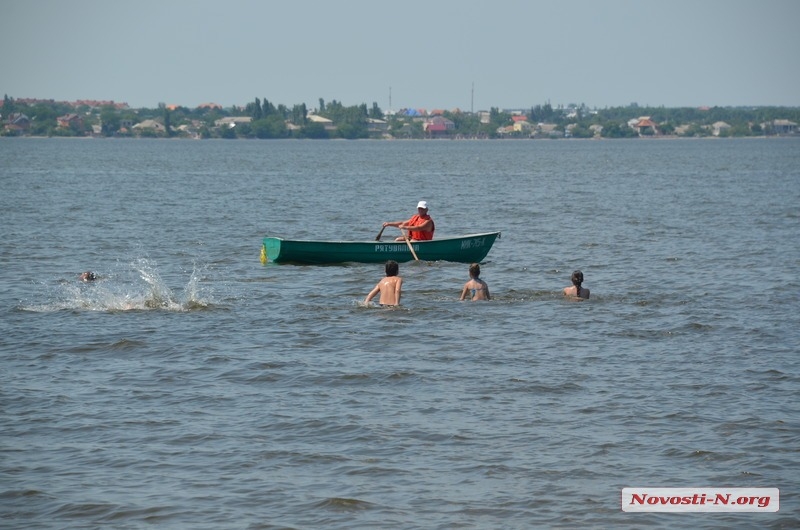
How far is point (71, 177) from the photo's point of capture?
7800 centimetres

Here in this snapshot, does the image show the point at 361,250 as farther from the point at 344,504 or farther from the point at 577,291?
the point at 344,504

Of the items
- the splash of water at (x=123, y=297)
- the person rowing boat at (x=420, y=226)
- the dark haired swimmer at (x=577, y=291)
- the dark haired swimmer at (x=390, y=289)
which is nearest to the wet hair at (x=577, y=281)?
the dark haired swimmer at (x=577, y=291)

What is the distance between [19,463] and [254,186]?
58.7m

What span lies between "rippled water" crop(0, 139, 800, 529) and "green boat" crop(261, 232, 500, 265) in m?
0.35

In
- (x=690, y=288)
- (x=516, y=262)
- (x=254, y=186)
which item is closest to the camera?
(x=690, y=288)

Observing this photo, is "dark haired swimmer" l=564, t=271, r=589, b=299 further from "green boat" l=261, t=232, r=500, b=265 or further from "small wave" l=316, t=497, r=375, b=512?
"small wave" l=316, t=497, r=375, b=512

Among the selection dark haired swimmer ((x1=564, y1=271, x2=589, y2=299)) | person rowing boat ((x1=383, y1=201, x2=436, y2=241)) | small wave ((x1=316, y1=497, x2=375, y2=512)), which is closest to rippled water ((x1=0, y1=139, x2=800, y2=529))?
small wave ((x1=316, y1=497, x2=375, y2=512))

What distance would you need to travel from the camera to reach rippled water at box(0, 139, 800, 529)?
11.4 meters

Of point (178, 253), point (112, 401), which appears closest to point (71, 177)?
point (178, 253)

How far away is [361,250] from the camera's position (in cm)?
2727

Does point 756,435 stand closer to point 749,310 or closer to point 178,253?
point 749,310

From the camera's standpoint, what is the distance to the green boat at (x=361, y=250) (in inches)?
1070

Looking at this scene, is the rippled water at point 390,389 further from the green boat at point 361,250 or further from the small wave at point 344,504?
the green boat at point 361,250

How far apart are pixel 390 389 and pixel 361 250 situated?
477 inches
